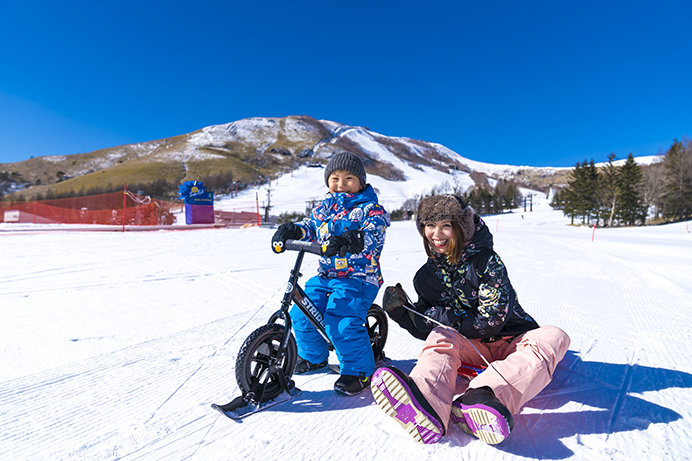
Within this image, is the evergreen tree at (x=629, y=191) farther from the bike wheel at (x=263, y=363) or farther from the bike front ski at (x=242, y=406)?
the bike front ski at (x=242, y=406)

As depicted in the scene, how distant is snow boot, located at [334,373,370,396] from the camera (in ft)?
6.41

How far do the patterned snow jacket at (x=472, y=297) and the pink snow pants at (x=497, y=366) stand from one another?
0.10m

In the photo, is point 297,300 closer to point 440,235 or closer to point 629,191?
point 440,235

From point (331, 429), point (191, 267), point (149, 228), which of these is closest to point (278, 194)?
point (149, 228)

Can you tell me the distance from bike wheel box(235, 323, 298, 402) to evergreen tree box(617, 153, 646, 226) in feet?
132

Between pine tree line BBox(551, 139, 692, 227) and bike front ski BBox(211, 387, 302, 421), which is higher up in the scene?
pine tree line BBox(551, 139, 692, 227)

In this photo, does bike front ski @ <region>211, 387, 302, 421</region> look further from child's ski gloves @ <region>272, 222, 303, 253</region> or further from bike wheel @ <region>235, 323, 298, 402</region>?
child's ski gloves @ <region>272, 222, 303, 253</region>

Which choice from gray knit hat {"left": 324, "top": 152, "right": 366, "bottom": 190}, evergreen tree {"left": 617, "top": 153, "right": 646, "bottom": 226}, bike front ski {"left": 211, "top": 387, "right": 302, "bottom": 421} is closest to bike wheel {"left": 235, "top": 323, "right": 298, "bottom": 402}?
bike front ski {"left": 211, "top": 387, "right": 302, "bottom": 421}

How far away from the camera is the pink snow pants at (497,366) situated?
1.58 m

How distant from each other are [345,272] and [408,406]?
929mm

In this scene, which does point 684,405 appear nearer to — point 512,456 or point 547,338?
point 547,338

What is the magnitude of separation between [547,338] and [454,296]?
552 millimetres

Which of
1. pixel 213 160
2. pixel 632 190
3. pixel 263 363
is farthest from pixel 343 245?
pixel 213 160

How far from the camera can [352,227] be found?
233 centimetres
